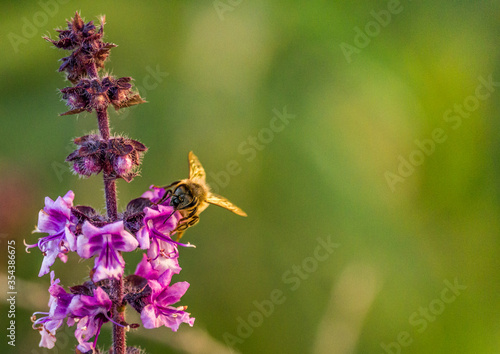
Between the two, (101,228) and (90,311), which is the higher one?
(101,228)

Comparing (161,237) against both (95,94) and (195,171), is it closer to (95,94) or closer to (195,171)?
(95,94)

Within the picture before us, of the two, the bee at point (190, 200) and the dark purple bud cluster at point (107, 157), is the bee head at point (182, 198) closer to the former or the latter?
the bee at point (190, 200)

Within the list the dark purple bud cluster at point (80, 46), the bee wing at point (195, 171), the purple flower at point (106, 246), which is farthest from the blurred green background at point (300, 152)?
the dark purple bud cluster at point (80, 46)

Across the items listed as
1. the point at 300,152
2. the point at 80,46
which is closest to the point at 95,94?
the point at 80,46

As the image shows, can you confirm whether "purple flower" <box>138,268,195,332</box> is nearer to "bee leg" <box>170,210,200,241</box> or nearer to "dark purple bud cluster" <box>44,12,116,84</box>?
"bee leg" <box>170,210,200,241</box>

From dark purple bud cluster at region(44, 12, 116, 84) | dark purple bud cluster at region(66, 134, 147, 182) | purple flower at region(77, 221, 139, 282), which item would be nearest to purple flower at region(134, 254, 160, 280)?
purple flower at region(77, 221, 139, 282)

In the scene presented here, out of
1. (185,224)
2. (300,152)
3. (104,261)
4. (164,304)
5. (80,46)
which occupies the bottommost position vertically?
(164,304)
